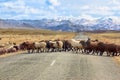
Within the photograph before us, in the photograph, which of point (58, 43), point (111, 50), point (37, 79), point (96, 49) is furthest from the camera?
point (58, 43)

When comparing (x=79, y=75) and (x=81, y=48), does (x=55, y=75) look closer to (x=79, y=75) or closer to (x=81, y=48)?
(x=79, y=75)

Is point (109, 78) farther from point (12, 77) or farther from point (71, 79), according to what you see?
point (12, 77)

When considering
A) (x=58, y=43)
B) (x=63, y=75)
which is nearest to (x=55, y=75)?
(x=63, y=75)

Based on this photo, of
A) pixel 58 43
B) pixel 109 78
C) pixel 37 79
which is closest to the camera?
pixel 37 79

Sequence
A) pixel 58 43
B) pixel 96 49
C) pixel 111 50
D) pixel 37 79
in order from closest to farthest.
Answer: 1. pixel 37 79
2. pixel 111 50
3. pixel 96 49
4. pixel 58 43

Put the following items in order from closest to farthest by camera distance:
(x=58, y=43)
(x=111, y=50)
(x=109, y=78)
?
(x=109, y=78)
(x=111, y=50)
(x=58, y=43)

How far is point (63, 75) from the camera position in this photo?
16094 mm

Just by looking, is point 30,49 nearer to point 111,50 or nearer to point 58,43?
point 58,43

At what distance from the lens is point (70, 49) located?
4012 cm

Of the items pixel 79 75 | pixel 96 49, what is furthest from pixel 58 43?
pixel 79 75

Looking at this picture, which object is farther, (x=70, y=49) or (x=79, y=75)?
(x=70, y=49)

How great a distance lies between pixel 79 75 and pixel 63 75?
2.76 feet

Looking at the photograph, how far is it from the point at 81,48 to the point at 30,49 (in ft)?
20.5

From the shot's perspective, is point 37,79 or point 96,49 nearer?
point 37,79
